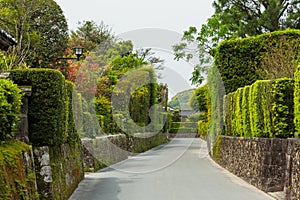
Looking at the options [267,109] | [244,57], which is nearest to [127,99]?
[244,57]

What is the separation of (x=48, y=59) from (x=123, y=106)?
625 centimetres

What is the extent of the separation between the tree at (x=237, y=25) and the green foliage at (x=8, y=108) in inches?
1250

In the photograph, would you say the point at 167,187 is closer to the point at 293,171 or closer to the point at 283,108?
the point at 283,108

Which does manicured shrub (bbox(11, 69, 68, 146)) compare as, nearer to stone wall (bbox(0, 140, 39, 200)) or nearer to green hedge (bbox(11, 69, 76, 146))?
green hedge (bbox(11, 69, 76, 146))

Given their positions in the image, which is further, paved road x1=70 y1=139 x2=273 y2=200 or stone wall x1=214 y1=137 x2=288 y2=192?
stone wall x1=214 y1=137 x2=288 y2=192

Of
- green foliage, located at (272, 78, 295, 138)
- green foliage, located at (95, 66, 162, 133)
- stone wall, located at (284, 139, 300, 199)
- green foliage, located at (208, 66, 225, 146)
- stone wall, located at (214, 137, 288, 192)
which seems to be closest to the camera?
stone wall, located at (284, 139, 300, 199)

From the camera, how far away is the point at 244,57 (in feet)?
75.6

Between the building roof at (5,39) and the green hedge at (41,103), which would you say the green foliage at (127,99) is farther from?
the green hedge at (41,103)

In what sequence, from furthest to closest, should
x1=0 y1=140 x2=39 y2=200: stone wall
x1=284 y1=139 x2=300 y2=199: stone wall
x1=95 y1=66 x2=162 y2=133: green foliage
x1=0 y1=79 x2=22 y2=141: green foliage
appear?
x1=95 y1=66 x2=162 y2=133: green foliage, x1=284 y1=139 x2=300 y2=199: stone wall, x1=0 y1=79 x2=22 y2=141: green foliage, x1=0 y1=140 x2=39 y2=200: stone wall

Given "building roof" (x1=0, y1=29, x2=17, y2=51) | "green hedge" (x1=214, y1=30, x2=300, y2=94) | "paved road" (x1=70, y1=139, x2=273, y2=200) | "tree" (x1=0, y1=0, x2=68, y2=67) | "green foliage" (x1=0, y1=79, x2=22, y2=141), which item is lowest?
"paved road" (x1=70, y1=139, x2=273, y2=200)

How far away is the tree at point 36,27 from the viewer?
2775 cm

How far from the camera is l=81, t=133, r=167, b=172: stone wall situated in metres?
18.0

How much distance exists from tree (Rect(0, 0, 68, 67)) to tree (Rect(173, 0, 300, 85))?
12654 mm

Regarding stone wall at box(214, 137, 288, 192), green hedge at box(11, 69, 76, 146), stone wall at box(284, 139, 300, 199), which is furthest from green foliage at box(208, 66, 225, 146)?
green hedge at box(11, 69, 76, 146)
